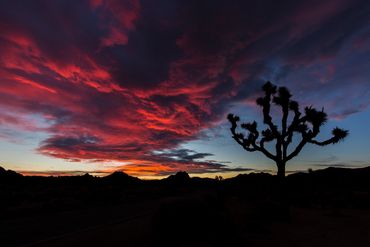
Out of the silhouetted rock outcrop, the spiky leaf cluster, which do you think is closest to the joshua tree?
the spiky leaf cluster

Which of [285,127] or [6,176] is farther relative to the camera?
[6,176]

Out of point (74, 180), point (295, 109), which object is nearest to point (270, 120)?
point (295, 109)

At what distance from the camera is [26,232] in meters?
9.63

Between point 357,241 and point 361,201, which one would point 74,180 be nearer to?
point 361,201

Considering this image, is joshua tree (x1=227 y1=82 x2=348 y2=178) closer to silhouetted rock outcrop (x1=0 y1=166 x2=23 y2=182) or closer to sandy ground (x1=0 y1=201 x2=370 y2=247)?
sandy ground (x1=0 y1=201 x2=370 y2=247)

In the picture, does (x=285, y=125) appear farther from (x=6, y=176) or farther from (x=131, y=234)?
(x=6, y=176)

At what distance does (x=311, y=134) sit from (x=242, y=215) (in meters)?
9.02

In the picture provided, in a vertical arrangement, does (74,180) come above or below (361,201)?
above

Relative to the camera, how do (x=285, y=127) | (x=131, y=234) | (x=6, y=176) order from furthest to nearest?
(x=6, y=176)
(x=285, y=127)
(x=131, y=234)

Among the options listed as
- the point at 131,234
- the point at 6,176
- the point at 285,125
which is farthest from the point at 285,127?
the point at 6,176

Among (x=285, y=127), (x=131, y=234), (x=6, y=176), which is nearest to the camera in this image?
(x=131, y=234)

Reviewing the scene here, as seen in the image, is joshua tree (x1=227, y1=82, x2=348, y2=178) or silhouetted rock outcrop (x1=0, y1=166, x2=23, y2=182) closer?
joshua tree (x1=227, y1=82, x2=348, y2=178)

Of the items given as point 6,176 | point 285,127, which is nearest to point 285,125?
point 285,127

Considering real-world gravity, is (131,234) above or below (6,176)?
below
